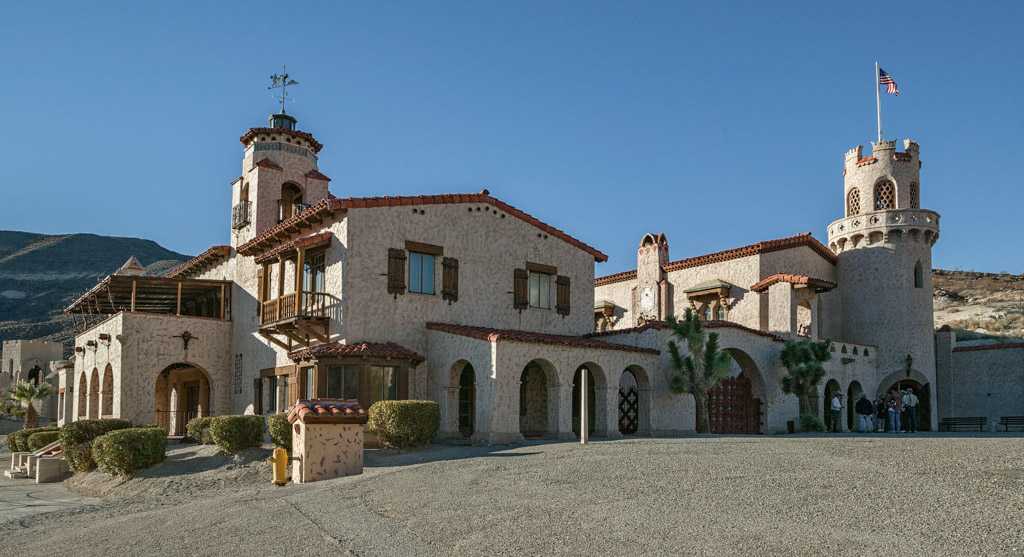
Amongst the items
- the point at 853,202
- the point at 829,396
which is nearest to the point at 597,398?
the point at 829,396

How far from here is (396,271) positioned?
25.9 meters

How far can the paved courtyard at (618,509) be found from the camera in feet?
31.6

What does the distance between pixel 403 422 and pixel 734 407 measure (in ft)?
45.3

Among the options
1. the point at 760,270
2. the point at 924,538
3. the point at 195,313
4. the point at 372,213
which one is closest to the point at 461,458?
the point at 372,213

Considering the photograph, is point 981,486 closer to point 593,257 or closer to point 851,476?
point 851,476

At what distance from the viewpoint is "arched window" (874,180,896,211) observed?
38.2 metres

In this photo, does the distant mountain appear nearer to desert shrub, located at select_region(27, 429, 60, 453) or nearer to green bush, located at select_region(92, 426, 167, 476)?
desert shrub, located at select_region(27, 429, 60, 453)

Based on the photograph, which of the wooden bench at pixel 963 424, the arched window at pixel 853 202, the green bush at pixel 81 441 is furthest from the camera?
the arched window at pixel 853 202

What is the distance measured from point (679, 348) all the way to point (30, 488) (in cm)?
1880

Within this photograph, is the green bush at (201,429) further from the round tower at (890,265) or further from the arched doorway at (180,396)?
the round tower at (890,265)

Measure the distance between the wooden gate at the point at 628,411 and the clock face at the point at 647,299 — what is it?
312 inches

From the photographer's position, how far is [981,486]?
1152cm

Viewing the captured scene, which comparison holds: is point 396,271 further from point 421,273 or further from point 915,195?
point 915,195

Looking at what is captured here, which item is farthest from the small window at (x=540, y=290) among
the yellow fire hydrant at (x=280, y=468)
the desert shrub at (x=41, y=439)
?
the desert shrub at (x=41, y=439)
